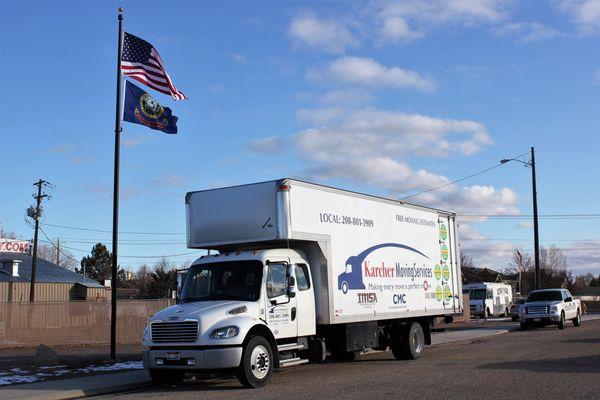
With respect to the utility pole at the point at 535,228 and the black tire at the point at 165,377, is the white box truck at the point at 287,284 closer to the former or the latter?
the black tire at the point at 165,377

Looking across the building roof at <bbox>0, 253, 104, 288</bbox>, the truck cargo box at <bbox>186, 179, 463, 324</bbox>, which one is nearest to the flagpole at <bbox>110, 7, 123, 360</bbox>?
the truck cargo box at <bbox>186, 179, 463, 324</bbox>

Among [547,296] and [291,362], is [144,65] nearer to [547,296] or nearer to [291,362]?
[291,362]

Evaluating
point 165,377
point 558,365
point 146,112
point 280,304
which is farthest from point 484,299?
point 165,377

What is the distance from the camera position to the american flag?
1780cm

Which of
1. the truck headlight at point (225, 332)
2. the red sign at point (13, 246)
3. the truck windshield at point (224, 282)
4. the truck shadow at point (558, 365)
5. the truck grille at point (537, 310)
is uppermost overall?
the red sign at point (13, 246)

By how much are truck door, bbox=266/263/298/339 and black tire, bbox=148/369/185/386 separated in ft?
6.50

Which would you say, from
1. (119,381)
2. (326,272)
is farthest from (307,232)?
(119,381)

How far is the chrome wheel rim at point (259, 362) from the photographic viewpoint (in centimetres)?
1149

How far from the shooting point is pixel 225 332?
1124cm

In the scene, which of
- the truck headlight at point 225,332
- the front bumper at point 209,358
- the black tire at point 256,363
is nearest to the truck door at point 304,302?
the black tire at point 256,363

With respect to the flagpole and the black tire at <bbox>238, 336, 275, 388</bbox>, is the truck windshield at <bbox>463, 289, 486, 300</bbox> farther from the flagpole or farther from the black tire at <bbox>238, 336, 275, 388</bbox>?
the black tire at <bbox>238, 336, 275, 388</bbox>

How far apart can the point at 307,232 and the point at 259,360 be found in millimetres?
2905

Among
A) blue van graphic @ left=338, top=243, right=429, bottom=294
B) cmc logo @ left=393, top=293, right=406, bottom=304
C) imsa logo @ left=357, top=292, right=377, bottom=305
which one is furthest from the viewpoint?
cmc logo @ left=393, top=293, right=406, bottom=304

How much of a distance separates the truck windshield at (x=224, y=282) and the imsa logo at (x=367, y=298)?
320 centimetres
